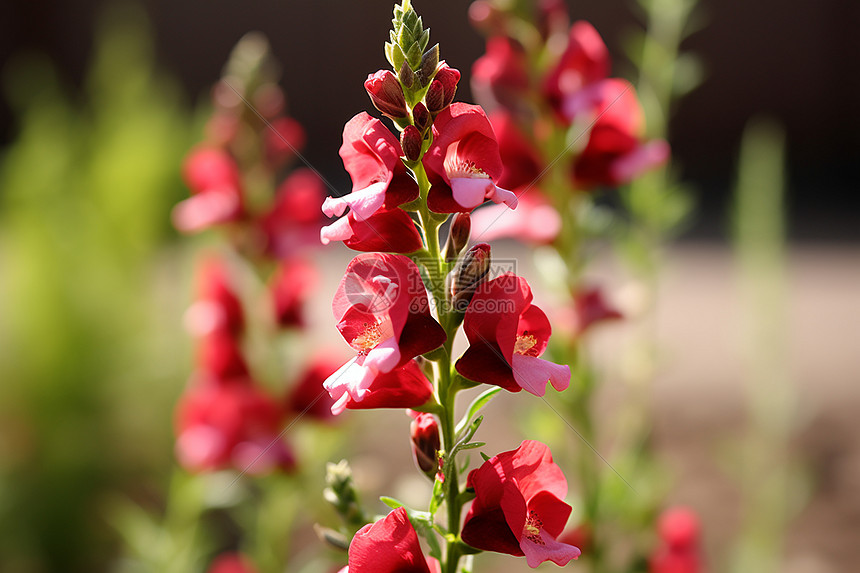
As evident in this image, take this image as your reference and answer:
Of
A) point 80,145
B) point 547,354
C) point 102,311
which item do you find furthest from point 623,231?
point 80,145

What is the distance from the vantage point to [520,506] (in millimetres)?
361

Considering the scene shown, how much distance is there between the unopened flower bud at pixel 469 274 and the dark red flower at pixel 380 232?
1.1 inches

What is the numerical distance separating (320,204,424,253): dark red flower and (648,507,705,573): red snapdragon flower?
517 mm

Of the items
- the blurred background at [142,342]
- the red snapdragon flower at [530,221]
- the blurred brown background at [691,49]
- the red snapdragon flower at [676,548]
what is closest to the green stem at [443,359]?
the red snapdragon flower at [530,221]

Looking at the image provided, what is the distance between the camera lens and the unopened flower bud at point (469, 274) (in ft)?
1.26

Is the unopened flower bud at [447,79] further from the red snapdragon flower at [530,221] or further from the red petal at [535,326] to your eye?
the red snapdragon flower at [530,221]

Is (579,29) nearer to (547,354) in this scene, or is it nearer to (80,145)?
(547,354)

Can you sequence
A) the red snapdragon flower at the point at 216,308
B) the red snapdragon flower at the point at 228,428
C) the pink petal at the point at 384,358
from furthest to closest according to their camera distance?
1. the red snapdragon flower at the point at 216,308
2. the red snapdragon flower at the point at 228,428
3. the pink petal at the point at 384,358

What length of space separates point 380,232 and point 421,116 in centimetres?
6

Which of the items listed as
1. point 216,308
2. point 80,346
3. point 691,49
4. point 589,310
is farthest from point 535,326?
point 691,49

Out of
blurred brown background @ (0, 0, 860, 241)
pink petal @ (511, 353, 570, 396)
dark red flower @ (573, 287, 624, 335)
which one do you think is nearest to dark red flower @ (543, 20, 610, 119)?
dark red flower @ (573, 287, 624, 335)

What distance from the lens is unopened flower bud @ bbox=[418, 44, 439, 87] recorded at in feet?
1.25

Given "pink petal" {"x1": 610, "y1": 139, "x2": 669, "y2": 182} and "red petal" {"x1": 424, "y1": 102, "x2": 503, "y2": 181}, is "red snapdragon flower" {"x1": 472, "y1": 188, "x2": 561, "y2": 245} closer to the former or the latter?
"pink petal" {"x1": 610, "y1": 139, "x2": 669, "y2": 182}

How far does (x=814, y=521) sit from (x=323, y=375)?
125cm
